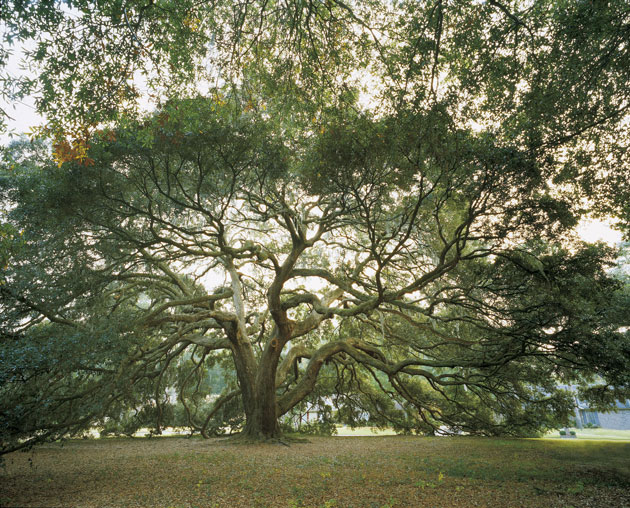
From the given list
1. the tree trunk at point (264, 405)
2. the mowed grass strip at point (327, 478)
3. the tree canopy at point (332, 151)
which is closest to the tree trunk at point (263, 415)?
the tree trunk at point (264, 405)

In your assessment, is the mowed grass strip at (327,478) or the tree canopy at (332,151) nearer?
the mowed grass strip at (327,478)

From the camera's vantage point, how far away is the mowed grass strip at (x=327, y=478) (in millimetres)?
3711

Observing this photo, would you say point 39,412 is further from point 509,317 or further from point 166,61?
point 509,317

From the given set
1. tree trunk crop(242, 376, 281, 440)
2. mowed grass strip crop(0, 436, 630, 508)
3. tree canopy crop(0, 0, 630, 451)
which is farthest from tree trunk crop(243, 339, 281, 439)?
tree canopy crop(0, 0, 630, 451)

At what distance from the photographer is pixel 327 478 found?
473cm

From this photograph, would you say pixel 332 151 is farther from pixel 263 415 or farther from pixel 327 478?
pixel 263 415

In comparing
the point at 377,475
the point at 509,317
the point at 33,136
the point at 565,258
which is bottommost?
the point at 377,475

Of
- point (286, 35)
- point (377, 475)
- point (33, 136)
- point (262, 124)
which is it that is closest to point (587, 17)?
point (286, 35)

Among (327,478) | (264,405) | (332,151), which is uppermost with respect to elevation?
(332,151)

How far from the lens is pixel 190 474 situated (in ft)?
16.6

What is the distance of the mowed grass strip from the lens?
371cm

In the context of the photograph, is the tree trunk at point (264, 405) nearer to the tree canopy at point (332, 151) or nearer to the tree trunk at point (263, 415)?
the tree trunk at point (263, 415)

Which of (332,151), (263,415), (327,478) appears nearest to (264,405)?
(263,415)

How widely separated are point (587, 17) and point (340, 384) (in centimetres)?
1003
